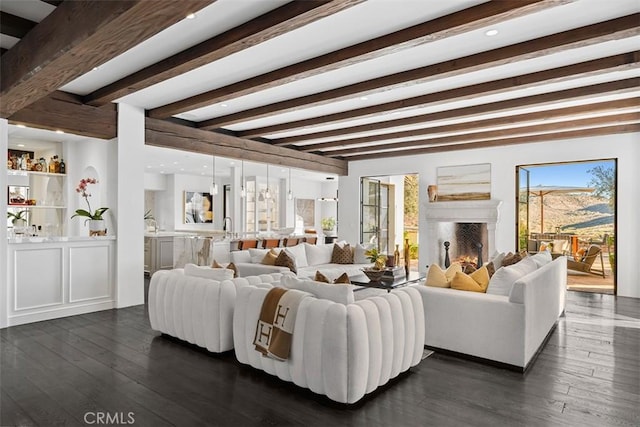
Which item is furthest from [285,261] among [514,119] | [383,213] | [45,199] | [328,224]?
[328,224]

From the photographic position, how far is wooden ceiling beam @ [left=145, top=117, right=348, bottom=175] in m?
5.93

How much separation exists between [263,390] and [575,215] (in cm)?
669

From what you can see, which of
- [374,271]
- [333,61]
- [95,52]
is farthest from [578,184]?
[95,52]

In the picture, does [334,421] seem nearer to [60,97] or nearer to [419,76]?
[419,76]

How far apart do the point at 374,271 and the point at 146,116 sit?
154 inches

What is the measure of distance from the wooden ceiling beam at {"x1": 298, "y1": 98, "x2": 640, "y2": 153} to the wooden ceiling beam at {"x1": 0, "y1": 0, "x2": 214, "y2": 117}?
5.07 metres

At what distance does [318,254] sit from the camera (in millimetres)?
6980

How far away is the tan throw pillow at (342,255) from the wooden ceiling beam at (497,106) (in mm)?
2018

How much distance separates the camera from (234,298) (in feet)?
11.5

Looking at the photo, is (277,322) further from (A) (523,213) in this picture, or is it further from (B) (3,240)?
(A) (523,213)

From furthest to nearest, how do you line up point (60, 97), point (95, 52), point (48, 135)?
point (48, 135) → point (60, 97) → point (95, 52)

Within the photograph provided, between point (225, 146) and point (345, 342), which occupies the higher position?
point (225, 146)

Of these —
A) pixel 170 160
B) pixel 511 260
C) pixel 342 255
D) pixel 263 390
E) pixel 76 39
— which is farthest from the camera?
pixel 170 160

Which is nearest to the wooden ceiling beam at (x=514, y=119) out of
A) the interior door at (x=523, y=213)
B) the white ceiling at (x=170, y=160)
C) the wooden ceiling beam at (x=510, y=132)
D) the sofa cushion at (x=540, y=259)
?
the wooden ceiling beam at (x=510, y=132)
